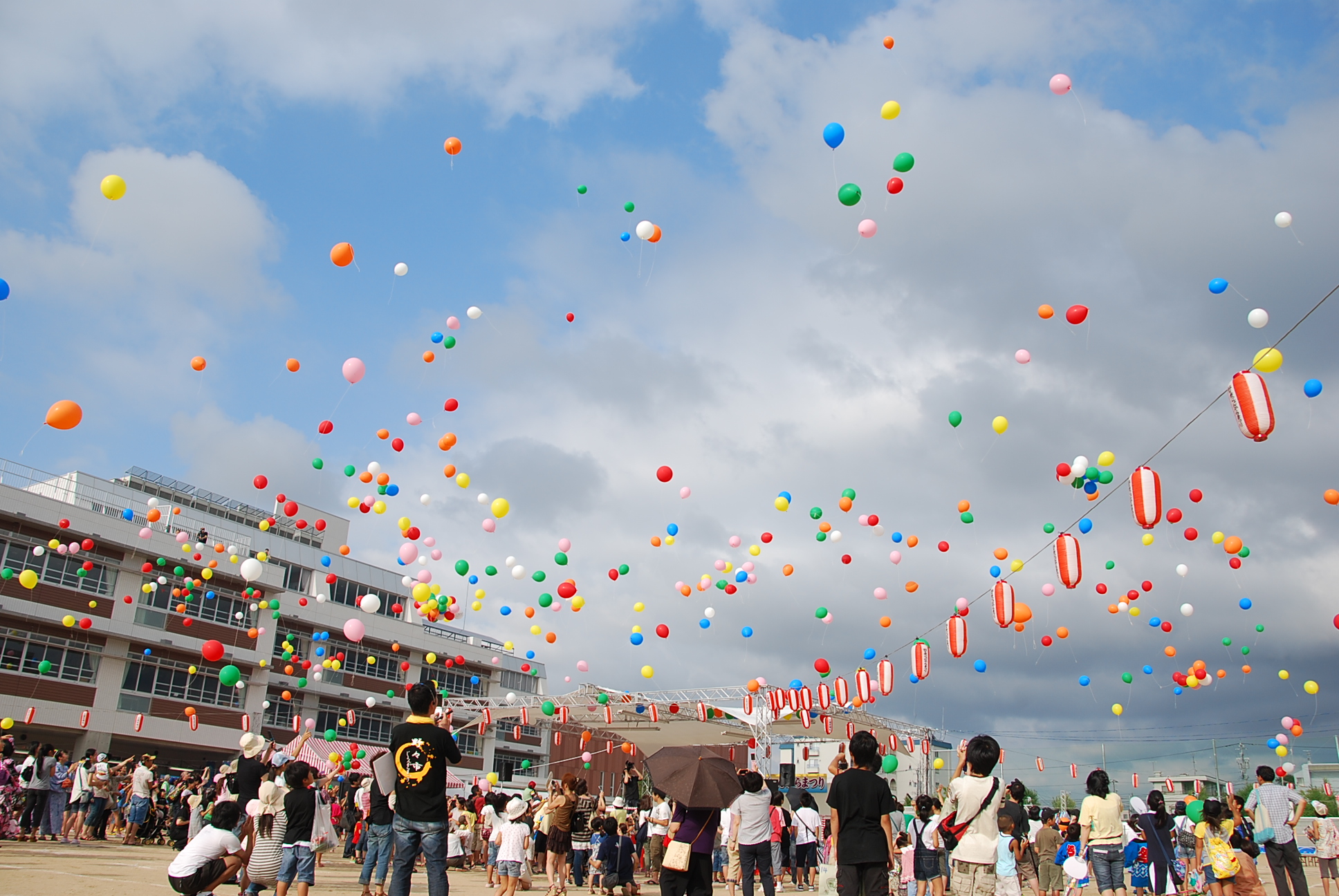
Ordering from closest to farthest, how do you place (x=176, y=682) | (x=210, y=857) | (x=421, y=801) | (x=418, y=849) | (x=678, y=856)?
(x=421, y=801), (x=418, y=849), (x=210, y=857), (x=678, y=856), (x=176, y=682)

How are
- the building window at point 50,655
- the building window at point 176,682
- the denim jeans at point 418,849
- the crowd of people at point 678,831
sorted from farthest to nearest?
1. the building window at point 176,682
2. the building window at point 50,655
3. the crowd of people at point 678,831
4. the denim jeans at point 418,849

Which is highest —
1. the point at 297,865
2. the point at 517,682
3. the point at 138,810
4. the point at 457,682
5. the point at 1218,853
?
the point at 517,682

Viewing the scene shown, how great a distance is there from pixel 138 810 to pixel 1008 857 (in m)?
12.8

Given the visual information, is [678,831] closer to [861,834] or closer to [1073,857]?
[861,834]

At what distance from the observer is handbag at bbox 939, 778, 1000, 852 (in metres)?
5.08

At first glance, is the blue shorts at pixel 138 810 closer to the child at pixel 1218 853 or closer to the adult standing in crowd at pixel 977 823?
the adult standing in crowd at pixel 977 823

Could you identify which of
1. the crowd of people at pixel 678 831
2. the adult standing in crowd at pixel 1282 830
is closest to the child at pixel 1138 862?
the crowd of people at pixel 678 831

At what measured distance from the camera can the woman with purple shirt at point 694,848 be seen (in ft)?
20.5

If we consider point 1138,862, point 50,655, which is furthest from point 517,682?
point 1138,862

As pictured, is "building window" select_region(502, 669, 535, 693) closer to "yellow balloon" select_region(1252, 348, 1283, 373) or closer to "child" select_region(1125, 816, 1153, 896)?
"child" select_region(1125, 816, 1153, 896)

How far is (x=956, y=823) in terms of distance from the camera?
202 inches

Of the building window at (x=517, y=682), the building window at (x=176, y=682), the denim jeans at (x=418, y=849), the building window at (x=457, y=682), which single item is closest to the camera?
the denim jeans at (x=418, y=849)

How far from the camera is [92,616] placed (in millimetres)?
29672

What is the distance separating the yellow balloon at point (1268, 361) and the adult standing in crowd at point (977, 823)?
5322mm
